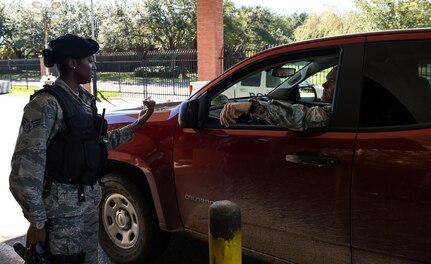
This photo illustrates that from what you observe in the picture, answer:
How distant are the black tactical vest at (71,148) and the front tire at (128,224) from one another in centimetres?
109

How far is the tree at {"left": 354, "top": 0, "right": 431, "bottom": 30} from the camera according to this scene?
2158 cm

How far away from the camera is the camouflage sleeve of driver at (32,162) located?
2.17 meters

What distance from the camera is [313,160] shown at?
8.05 ft

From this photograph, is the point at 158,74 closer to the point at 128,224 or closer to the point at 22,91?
the point at 22,91

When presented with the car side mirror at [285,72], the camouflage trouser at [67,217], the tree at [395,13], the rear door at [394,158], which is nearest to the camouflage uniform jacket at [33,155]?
the camouflage trouser at [67,217]

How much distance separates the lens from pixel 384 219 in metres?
2.25

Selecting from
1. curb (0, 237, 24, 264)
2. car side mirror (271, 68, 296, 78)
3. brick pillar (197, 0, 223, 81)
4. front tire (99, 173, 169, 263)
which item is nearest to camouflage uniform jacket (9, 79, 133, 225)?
front tire (99, 173, 169, 263)

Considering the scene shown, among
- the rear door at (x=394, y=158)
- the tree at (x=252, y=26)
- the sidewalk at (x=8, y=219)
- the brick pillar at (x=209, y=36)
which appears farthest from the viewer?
the tree at (x=252, y=26)

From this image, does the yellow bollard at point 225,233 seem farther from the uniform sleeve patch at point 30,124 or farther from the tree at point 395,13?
the tree at point 395,13

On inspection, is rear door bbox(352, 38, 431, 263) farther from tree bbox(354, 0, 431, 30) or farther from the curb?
tree bbox(354, 0, 431, 30)

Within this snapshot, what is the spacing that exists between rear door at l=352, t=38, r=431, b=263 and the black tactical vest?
145 centimetres

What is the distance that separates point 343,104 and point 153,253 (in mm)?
2009

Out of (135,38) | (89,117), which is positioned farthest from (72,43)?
(135,38)

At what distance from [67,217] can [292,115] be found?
54.7 inches
